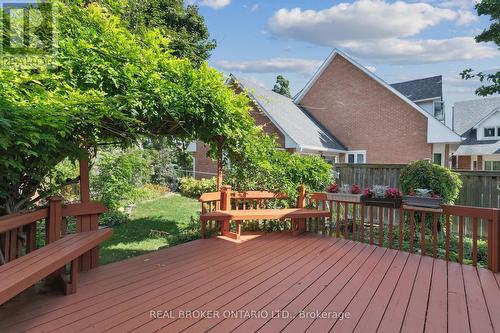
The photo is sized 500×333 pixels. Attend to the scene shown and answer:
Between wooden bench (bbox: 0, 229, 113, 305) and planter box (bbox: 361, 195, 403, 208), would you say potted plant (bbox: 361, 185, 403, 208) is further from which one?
wooden bench (bbox: 0, 229, 113, 305)

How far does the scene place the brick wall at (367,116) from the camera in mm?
14062

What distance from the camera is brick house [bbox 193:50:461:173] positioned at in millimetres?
13375

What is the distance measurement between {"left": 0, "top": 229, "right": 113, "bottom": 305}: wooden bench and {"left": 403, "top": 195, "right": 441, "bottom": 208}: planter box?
3.88m

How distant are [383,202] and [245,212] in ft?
6.90

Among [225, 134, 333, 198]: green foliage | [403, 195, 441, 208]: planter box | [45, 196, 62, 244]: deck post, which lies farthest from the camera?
[225, 134, 333, 198]: green foliage

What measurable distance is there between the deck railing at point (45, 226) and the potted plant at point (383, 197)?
359 cm

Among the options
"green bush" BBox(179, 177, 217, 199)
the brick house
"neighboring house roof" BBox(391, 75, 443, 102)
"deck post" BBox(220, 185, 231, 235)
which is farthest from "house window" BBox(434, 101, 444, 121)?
"deck post" BBox(220, 185, 231, 235)

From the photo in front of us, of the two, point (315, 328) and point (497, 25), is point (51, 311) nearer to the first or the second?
point (315, 328)

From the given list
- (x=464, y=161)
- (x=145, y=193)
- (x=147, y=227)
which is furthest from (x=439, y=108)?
(x=147, y=227)

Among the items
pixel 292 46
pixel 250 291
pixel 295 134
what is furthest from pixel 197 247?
pixel 292 46

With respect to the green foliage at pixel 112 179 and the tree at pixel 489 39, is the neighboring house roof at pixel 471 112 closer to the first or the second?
the tree at pixel 489 39

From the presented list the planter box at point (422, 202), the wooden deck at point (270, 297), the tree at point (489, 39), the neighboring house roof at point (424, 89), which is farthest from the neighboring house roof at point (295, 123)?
the wooden deck at point (270, 297)

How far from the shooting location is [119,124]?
3.93 metres

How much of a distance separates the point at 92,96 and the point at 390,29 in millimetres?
10945
